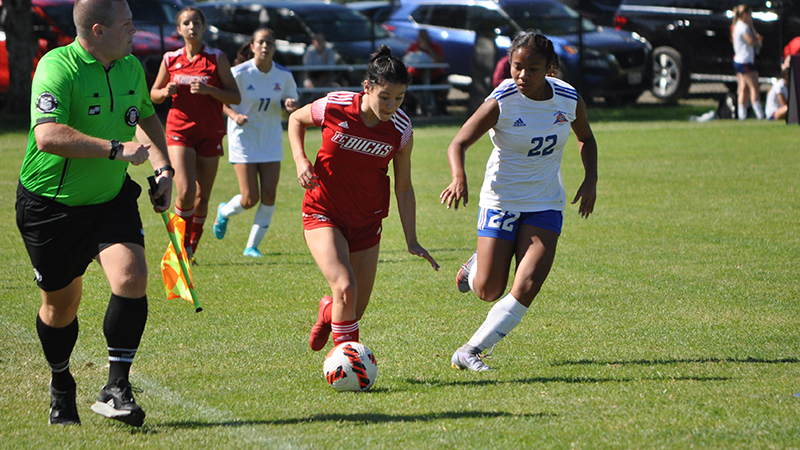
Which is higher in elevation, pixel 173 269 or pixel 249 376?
pixel 173 269

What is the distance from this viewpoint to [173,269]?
4.96 metres

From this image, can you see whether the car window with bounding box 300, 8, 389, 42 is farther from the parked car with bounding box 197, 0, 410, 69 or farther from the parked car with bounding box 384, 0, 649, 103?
the parked car with bounding box 384, 0, 649, 103

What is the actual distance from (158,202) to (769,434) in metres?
3.09

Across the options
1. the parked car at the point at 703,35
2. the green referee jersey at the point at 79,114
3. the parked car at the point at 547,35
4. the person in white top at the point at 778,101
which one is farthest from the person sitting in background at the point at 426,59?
the green referee jersey at the point at 79,114

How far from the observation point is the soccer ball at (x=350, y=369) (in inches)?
189

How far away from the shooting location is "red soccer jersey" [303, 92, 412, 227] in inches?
199

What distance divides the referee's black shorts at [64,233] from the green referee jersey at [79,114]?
0.05 meters

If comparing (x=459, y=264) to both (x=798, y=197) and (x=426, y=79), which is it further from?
(x=426, y=79)

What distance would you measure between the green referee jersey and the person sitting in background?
1580 cm

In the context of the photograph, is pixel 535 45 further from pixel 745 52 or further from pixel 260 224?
pixel 745 52

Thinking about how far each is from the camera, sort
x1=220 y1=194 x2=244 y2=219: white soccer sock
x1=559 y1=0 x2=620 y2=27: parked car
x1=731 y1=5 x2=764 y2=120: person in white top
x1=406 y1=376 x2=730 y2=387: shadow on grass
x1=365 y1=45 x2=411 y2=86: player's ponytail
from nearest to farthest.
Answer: x1=365 y1=45 x2=411 y2=86: player's ponytail < x1=406 y1=376 x2=730 y2=387: shadow on grass < x1=220 y1=194 x2=244 y2=219: white soccer sock < x1=731 y1=5 x2=764 y2=120: person in white top < x1=559 y1=0 x2=620 y2=27: parked car

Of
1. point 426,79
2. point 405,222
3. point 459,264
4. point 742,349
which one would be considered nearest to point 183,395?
point 405,222

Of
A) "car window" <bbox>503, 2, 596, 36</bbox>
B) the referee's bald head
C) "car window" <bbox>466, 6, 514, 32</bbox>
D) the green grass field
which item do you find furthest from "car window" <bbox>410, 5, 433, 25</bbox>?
the referee's bald head

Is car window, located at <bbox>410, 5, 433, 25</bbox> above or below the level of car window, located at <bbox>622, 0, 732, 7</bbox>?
below
